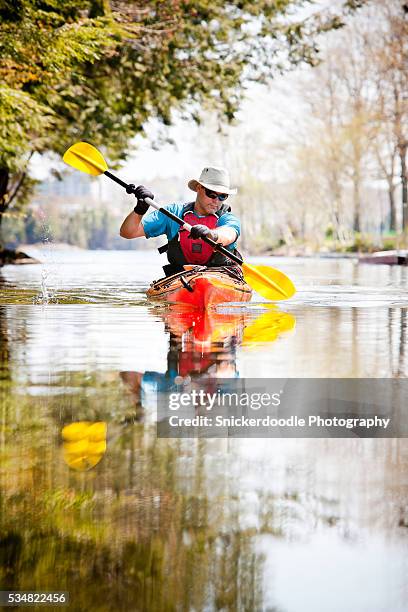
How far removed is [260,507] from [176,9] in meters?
23.9

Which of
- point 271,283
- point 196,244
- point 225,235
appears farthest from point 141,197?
point 271,283

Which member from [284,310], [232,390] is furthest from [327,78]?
[232,390]

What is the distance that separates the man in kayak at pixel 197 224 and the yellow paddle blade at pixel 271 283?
0.61 m

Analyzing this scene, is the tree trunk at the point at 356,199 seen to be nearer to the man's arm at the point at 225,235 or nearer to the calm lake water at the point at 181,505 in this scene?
the man's arm at the point at 225,235

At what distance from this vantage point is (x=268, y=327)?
11078mm

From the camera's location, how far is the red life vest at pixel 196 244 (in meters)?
13.1

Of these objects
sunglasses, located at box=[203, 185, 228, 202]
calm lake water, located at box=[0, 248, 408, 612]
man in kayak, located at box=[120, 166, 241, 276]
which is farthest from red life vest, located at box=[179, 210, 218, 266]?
calm lake water, located at box=[0, 248, 408, 612]

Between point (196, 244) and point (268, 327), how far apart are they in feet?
8.94

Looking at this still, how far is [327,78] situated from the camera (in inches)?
2196

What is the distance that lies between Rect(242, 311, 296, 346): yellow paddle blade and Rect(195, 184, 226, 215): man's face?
142 centimetres

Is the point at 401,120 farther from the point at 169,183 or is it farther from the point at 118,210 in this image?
the point at 118,210

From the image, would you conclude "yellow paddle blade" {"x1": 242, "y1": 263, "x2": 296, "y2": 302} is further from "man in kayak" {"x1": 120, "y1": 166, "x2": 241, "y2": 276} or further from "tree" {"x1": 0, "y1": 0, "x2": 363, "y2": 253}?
"tree" {"x1": 0, "y1": 0, "x2": 363, "y2": 253}

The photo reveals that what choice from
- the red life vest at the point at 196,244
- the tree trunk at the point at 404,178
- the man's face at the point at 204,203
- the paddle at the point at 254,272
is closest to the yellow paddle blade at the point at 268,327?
the paddle at the point at 254,272

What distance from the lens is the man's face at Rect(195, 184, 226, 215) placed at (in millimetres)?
13086
